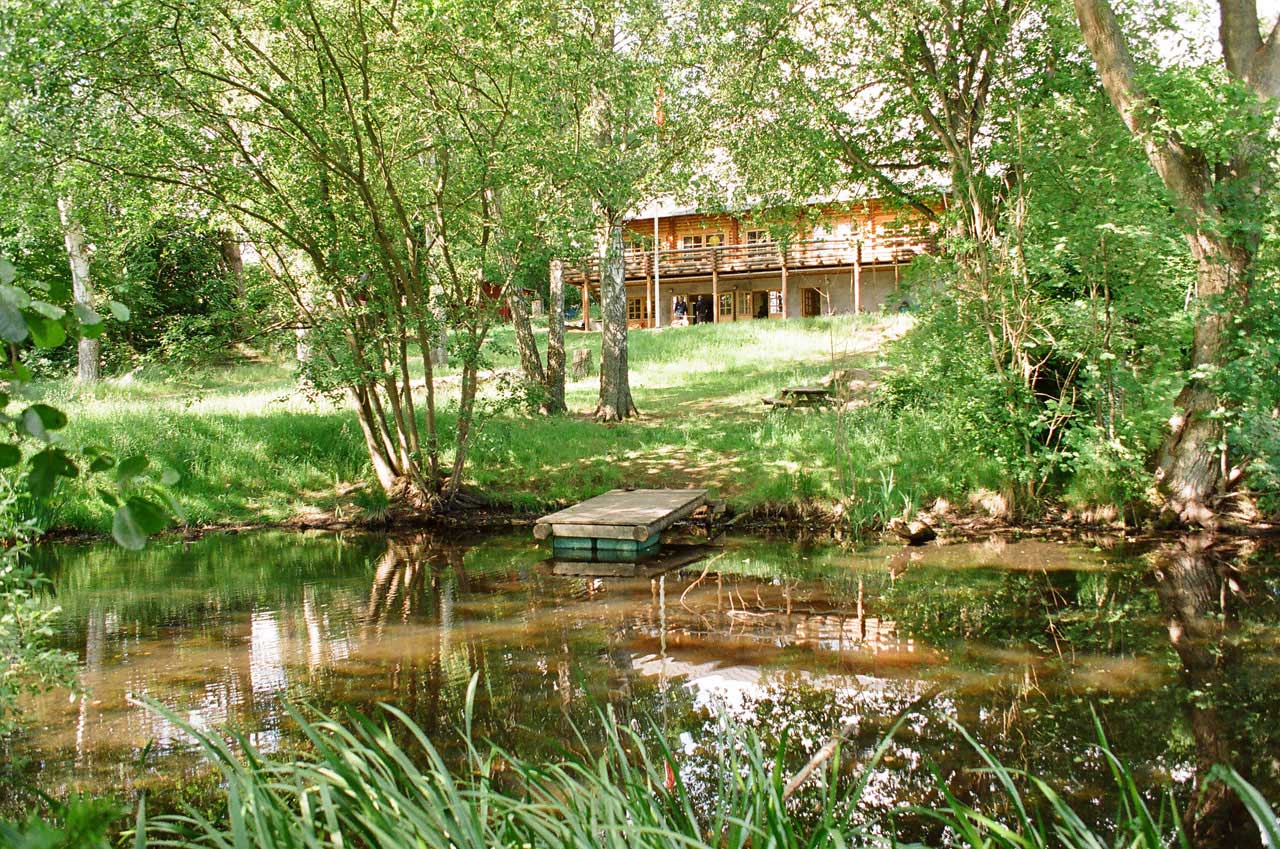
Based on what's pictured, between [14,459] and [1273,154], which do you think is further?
[1273,154]

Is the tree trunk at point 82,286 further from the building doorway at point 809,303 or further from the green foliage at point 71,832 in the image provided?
the building doorway at point 809,303

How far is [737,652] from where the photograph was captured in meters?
7.41

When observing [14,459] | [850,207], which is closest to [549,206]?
[850,207]

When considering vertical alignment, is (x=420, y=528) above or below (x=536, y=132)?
below

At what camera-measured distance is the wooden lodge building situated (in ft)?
96.7

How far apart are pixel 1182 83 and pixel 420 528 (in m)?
9.93

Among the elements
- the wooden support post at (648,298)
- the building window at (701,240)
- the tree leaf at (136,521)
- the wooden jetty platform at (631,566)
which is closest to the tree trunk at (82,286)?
the wooden jetty platform at (631,566)

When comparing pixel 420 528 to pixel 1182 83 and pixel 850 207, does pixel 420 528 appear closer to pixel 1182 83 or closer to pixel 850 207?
pixel 850 207

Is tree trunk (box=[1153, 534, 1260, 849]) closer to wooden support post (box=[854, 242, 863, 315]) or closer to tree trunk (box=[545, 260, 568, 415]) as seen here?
tree trunk (box=[545, 260, 568, 415])

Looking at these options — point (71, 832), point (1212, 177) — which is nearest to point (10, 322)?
point (71, 832)

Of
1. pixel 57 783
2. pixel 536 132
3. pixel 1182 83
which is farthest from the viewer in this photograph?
pixel 536 132

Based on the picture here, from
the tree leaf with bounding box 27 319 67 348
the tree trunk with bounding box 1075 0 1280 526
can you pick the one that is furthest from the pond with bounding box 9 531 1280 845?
the tree leaf with bounding box 27 319 67 348

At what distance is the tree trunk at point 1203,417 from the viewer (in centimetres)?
1042

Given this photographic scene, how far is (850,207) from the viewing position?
52.9ft
